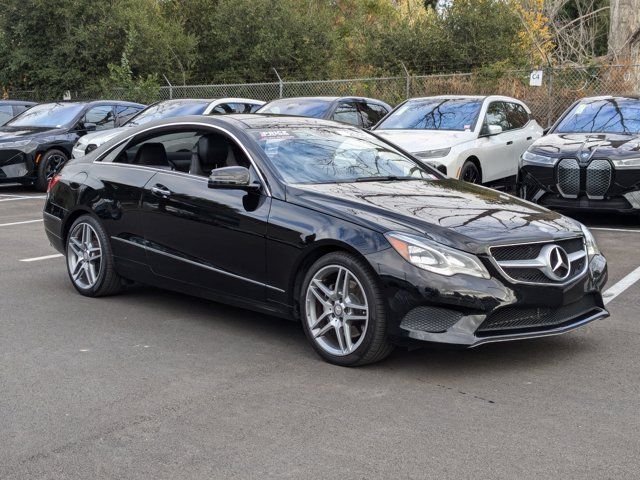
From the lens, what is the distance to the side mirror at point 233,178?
5750 millimetres

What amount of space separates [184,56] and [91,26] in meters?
3.55

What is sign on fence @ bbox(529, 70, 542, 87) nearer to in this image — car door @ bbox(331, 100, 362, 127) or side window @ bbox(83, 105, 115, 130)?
car door @ bbox(331, 100, 362, 127)

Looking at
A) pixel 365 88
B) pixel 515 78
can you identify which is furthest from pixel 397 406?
pixel 365 88

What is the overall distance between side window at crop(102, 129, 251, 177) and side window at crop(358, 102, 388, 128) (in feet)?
26.0

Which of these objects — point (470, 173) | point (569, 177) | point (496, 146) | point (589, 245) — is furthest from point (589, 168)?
point (589, 245)

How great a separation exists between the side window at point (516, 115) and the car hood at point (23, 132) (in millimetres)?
8069

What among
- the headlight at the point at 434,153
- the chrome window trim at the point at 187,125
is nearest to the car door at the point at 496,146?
the headlight at the point at 434,153

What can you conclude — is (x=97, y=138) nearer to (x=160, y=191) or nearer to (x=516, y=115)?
(x=516, y=115)

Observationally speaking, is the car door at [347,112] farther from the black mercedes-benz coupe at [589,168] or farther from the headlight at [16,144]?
the headlight at [16,144]

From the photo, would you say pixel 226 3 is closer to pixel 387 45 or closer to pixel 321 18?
pixel 321 18

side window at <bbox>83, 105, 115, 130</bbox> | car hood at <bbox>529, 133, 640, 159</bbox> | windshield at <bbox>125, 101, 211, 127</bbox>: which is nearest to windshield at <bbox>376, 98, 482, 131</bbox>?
car hood at <bbox>529, 133, 640, 159</bbox>

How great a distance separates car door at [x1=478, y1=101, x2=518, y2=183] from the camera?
1277 cm

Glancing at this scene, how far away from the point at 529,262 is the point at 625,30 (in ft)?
56.6

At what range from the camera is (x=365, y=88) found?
2158 centimetres
